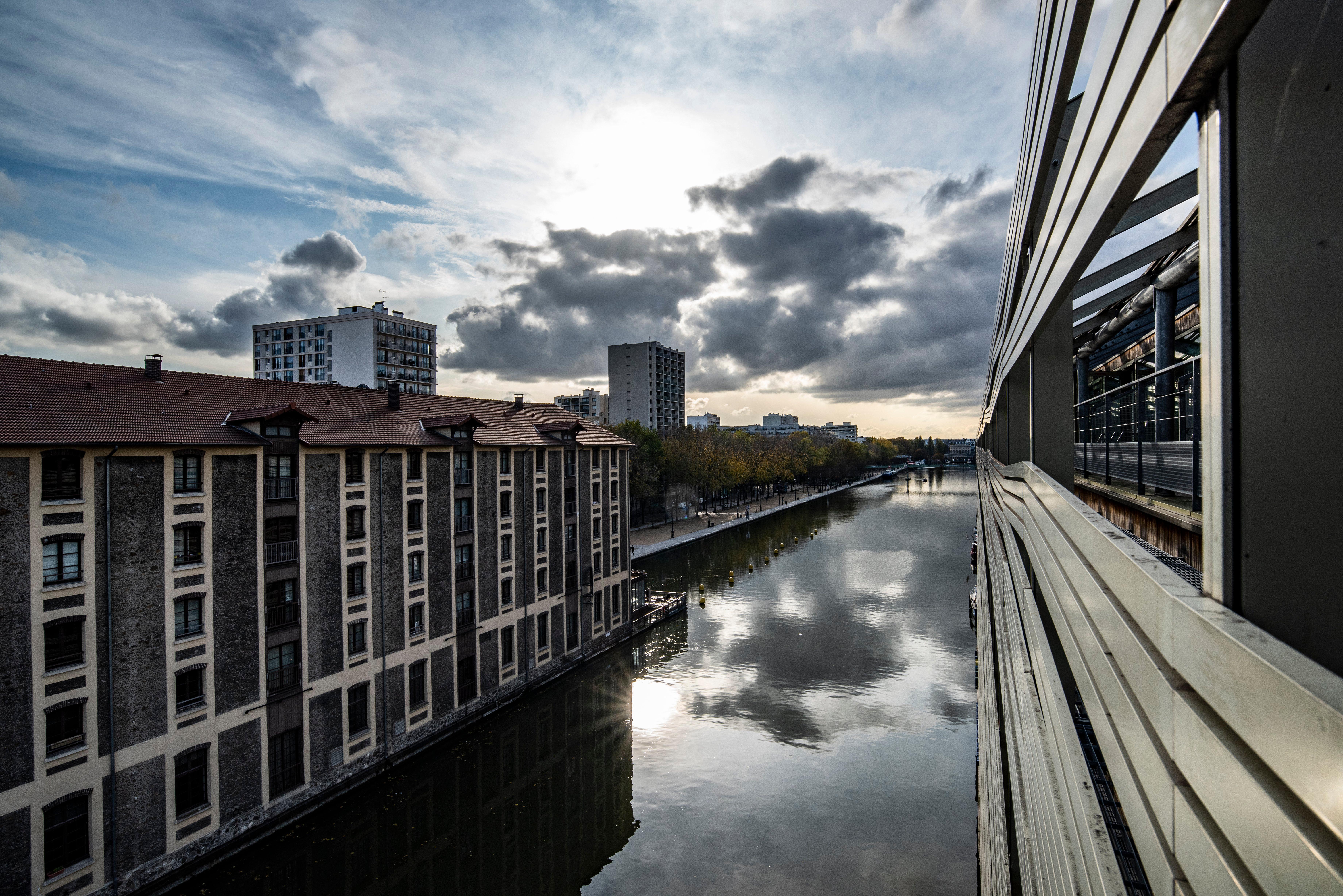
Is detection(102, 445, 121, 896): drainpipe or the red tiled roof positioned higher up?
the red tiled roof

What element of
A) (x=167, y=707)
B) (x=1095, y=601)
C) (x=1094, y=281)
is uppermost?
(x=1094, y=281)

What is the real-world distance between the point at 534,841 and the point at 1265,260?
1877 centimetres

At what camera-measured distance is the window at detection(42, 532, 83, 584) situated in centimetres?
1170

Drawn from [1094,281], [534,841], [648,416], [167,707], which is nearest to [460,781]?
[534,841]

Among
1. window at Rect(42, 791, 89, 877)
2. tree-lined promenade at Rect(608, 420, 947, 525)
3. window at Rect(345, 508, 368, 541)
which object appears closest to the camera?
window at Rect(42, 791, 89, 877)

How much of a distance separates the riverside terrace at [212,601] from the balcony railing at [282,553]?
46 millimetres

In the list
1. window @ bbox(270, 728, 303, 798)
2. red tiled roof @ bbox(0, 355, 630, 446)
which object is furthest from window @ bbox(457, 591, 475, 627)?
window @ bbox(270, 728, 303, 798)

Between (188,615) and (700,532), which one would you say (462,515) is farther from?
(700,532)

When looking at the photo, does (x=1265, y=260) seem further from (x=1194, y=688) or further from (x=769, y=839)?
(x=769, y=839)

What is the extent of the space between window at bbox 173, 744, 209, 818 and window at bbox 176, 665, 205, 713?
0.85 m

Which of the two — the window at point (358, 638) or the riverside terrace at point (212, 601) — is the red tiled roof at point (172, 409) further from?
the window at point (358, 638)

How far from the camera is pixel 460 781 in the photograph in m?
17.9

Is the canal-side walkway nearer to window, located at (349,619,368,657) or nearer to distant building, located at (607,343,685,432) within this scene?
window, located at (349,619,368,657)

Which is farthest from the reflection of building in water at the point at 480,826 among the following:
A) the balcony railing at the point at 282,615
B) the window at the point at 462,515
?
the window at the point at 462,515
